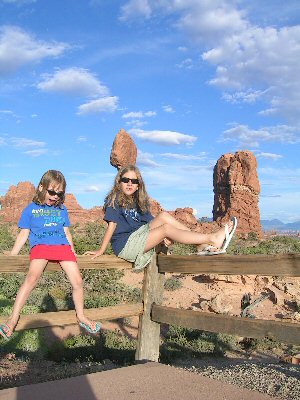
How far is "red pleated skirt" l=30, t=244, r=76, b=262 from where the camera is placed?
385 cm

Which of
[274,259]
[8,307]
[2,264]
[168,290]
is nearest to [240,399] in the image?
[274,259]

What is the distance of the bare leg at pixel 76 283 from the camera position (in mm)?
3971

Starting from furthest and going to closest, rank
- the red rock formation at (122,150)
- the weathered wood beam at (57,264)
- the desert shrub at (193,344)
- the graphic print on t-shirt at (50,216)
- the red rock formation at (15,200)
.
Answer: the red rock formation at (15,200)
the red rock formation at (122,150)
the desert shrub at (193,344)
the graphic print on t-shirt at (50,216)
the weathered wood beam at (57,264)

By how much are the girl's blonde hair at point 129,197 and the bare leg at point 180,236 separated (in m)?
0.46

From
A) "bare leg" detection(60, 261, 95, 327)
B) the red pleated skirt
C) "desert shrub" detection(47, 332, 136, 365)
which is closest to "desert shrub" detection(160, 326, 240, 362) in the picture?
"desert shrub" detection(47, 332, 136, 365)

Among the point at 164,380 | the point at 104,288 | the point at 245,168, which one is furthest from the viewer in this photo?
the point at 245,168

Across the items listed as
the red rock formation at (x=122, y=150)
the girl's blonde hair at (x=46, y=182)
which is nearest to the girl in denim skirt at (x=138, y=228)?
the girl's blonde hair at (x=46, y=182)

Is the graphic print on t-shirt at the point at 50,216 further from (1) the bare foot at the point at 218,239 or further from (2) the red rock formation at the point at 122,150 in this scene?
(2) the red rock formation at the point at 122,150

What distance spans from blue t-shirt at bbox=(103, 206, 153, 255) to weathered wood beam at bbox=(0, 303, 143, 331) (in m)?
0.55

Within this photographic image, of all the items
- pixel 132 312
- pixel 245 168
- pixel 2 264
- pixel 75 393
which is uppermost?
pixel 245 168

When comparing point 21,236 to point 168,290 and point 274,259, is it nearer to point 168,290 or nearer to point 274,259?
point 274,259

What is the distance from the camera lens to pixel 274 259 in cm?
337

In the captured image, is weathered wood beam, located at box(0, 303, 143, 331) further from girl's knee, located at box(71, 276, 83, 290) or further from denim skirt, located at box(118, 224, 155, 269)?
denim skirt, located at box(118, 224, 155, 269)

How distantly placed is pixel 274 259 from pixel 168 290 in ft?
36.1
